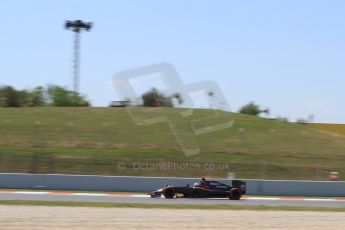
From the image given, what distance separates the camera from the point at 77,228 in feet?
38.3

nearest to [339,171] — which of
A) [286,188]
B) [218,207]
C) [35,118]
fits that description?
[286,188]

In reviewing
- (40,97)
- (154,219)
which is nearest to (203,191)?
(154,219)

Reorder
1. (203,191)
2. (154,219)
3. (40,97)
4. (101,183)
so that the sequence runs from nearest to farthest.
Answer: (154,219)
(203,191)
(101,183)
(40,97)

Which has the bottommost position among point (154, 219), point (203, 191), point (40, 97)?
point (154, 219)

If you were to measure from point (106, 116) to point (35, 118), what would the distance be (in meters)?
4.89

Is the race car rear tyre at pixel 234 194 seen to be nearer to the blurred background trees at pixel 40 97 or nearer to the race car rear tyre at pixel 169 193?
the race car rear tyre at pixel 169 193

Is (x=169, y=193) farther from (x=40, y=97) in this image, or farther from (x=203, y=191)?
(x=40, y=97)

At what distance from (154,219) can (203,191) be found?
7820mm

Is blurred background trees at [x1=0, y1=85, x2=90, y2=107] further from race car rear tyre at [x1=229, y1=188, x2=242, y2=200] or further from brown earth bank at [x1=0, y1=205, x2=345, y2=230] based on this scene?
brown earth bank at [x1=0, y1=205, x2=345, y2=230]

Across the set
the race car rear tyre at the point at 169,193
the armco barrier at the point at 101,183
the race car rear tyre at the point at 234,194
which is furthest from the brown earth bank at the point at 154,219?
the armco barrier at the point at 101,183

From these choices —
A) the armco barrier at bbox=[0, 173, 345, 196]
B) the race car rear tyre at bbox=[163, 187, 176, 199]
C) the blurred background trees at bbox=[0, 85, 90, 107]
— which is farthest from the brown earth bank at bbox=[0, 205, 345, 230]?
the blurred background trees at bbox=[0, 85, 90, 107]

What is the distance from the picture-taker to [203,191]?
70.0ft

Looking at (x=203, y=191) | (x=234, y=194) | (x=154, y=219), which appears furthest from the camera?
(x=234, y=194)

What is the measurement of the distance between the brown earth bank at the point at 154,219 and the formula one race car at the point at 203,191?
4617 millimetres
